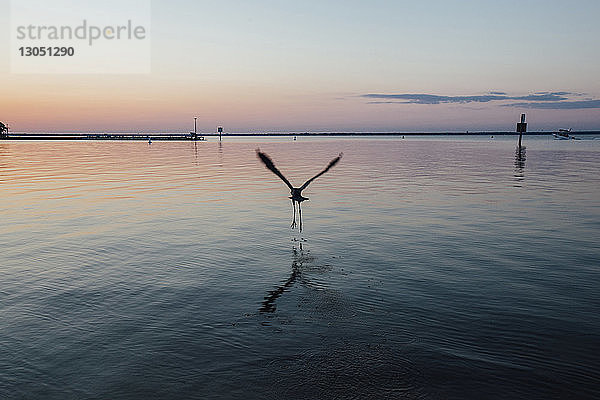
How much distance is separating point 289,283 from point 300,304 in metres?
2.00

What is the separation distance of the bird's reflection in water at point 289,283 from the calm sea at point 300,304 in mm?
87

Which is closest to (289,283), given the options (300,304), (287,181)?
(300,304)

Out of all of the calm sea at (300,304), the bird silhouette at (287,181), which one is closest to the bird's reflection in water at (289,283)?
the calm sea at (300,304)

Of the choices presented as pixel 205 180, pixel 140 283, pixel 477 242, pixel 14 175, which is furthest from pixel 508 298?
pixel 14 175

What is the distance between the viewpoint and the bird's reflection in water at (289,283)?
1411cm

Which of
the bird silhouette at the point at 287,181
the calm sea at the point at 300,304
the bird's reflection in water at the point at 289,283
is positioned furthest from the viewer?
the bird silhouette at the point at 287,181

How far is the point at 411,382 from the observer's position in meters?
9.88

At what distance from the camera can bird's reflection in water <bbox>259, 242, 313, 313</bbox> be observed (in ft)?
46.3

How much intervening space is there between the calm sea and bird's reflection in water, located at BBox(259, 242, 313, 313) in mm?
87

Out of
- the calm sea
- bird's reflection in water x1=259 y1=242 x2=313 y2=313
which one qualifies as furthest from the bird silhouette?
bird's reflection in water x1=259 y1=242 x2=313 y2=313

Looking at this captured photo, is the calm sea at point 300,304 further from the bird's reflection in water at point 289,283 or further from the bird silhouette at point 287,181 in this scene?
the bird silhouette at point 287,181

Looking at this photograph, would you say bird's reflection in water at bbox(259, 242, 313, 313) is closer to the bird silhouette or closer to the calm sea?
the calm sea

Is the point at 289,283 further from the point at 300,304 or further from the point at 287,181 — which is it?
the point at 287,181

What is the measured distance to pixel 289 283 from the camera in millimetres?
16250
